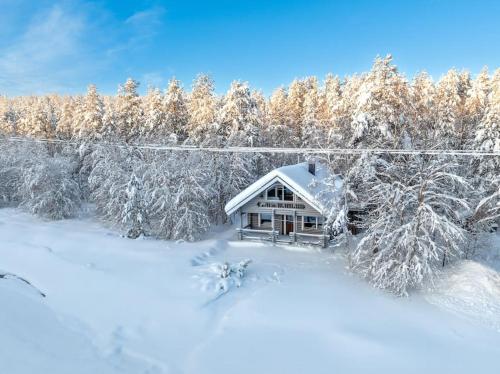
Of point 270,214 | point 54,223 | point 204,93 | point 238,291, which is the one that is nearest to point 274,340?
point 238,291

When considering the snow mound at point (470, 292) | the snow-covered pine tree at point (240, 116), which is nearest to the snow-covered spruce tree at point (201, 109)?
the snow-covered pine tree at point (240, 116)

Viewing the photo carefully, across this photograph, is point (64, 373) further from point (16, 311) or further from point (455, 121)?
point (455, 121)

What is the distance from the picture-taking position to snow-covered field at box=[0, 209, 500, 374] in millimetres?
10945

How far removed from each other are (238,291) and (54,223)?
20.3 meters

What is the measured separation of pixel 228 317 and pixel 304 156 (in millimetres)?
17957

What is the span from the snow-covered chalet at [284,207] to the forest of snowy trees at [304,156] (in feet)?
8.37

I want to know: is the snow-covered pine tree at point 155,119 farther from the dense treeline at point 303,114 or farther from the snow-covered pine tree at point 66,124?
the snow-covered pine tree at point 66,124

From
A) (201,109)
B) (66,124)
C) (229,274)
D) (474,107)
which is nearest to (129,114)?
(201,109)

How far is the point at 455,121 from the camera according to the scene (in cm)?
3594

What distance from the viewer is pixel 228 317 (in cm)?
1516

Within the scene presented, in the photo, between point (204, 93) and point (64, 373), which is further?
point (204, 93)

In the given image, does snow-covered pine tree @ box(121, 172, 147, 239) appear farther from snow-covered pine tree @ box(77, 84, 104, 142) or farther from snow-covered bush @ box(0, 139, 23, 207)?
snow-covered pine tree @ box(77, 84, 104, 142)

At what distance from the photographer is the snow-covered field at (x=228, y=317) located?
10945 mm

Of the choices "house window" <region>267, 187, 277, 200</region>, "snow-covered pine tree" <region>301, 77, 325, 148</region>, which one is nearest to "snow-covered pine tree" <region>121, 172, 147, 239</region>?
"house window" <region>267, 187, 277, 200</region>
